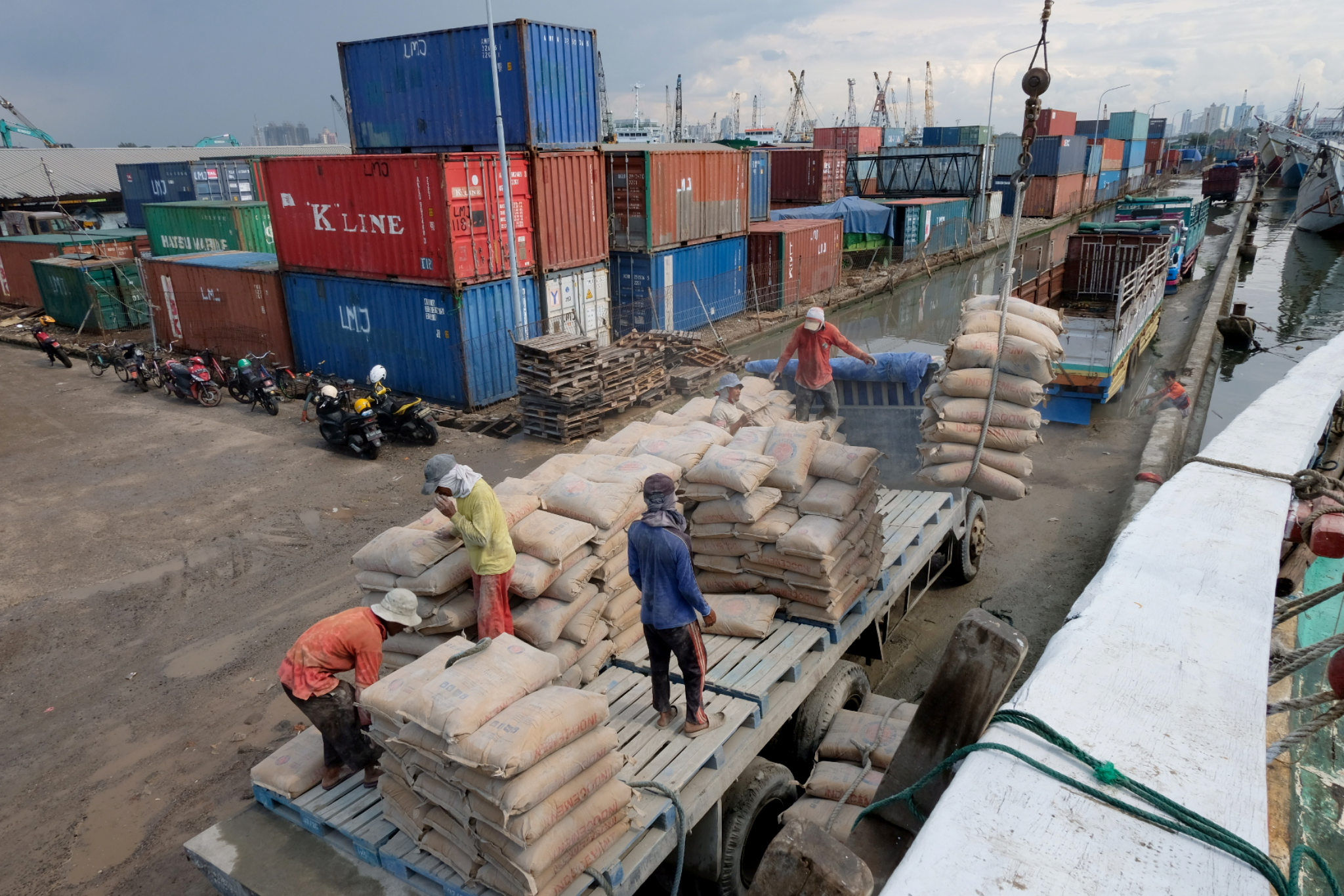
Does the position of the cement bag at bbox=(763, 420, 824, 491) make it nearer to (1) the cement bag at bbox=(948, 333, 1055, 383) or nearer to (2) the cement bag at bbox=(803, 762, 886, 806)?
(1) the cement bag at bbox=(948, 333, 1055, 383)

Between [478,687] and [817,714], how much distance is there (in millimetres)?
3072

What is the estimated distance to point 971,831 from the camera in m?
1.42

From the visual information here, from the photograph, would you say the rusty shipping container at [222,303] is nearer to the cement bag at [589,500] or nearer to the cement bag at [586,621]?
the cement bag at [589,500]

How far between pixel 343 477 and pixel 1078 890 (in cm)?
1349

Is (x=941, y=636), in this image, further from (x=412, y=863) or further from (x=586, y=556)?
(x=412, y=863)

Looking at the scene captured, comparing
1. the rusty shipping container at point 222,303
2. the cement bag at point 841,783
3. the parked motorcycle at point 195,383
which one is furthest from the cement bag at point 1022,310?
the rusty shipping container at point 222,303

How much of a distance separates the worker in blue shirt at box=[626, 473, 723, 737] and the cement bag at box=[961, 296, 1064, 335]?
181 inches

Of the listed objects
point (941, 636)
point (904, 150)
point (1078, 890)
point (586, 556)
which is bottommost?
point (941, 636)

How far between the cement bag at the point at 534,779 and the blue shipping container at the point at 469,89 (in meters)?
14.9

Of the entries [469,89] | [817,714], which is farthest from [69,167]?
[817,714]

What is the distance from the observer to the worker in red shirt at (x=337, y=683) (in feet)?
16.2

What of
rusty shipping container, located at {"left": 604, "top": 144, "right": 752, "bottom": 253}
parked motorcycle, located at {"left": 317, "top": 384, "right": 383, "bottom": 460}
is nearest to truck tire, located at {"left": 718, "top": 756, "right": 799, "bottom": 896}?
parked motorcycle, located at {"left": 317, "top": 384, "right": 383, "bottom": 460}

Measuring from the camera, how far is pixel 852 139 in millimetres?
54281

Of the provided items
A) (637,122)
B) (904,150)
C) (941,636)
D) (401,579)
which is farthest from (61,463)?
(637,122)
